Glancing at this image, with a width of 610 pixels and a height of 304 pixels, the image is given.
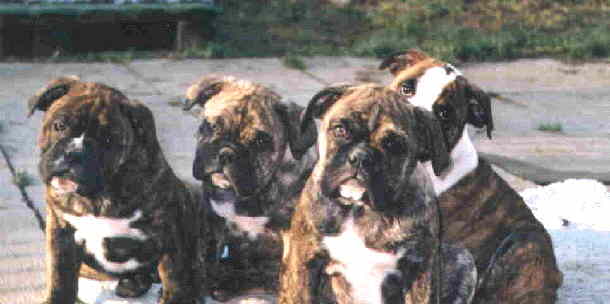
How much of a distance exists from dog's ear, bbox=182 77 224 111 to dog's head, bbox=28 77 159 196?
35cm

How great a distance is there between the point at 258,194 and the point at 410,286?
3.46 feet

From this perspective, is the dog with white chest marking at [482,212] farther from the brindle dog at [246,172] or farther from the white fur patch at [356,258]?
the white fur patch at [356,258]

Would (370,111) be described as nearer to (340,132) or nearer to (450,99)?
(340,132)

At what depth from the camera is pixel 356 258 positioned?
4.29 metres

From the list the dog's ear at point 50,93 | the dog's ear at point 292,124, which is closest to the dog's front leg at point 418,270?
the dog's ear at point 292,124

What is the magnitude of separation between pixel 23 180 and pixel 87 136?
2.99 meters

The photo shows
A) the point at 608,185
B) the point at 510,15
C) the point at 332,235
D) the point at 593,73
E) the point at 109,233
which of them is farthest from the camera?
the point at 510,15

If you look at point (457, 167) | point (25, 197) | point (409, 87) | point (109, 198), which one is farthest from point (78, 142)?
point (25, 197)

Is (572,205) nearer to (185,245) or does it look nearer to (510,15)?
(185,245)

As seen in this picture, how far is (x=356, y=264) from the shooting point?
4.30 meters

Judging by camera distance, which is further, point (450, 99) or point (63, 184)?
point (450, 99)

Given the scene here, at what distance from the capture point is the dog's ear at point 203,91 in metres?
5.16

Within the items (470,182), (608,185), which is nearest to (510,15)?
(608,185)

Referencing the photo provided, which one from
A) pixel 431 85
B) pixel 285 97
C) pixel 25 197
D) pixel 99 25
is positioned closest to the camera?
pixel 431 85
